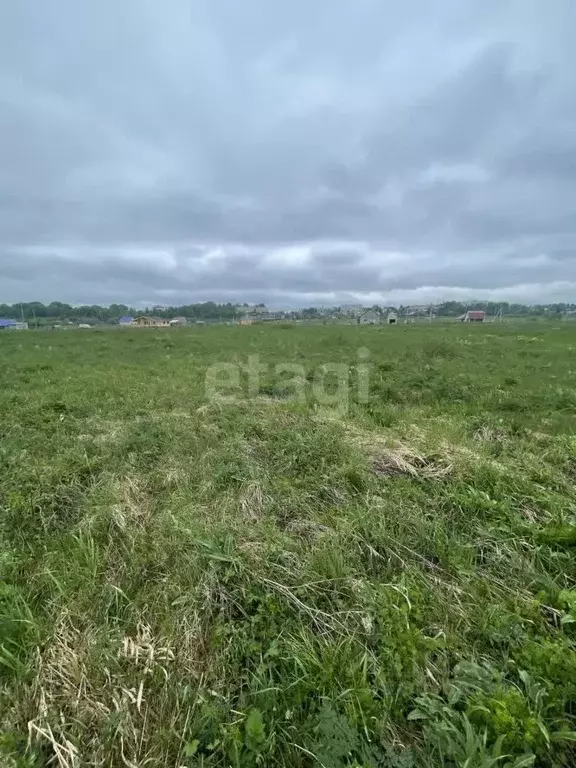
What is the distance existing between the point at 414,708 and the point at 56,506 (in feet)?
11.4

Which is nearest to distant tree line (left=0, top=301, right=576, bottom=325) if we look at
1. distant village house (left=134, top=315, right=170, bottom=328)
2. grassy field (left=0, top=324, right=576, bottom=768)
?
distant village house (left=134, top=315, right=170, bottom=328)

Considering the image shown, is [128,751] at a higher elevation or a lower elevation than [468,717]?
lower

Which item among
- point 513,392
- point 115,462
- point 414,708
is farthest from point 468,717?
point 513,392

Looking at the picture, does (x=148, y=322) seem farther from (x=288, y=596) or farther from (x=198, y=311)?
(x=288, y=596)

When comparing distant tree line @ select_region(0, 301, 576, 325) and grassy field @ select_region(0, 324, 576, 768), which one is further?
distant tree line @ select_region(0, 301, 576, 325)

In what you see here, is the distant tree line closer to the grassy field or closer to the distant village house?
the distant village house

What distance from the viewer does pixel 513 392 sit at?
7.71m

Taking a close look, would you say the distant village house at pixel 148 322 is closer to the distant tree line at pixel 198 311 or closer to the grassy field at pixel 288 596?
the distant tree line at pixel 198 311

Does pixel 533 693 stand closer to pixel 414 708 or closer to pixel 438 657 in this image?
pixel 438 657

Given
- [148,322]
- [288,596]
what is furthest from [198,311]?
[288,596]

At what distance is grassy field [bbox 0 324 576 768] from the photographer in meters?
1.75

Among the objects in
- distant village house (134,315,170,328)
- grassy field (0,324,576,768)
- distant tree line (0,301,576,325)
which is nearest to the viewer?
grassy field (0,324,576,768)

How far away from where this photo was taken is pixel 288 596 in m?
2.44

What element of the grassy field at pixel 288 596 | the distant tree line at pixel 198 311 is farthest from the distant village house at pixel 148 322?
the grassy field at pixel 288 596
